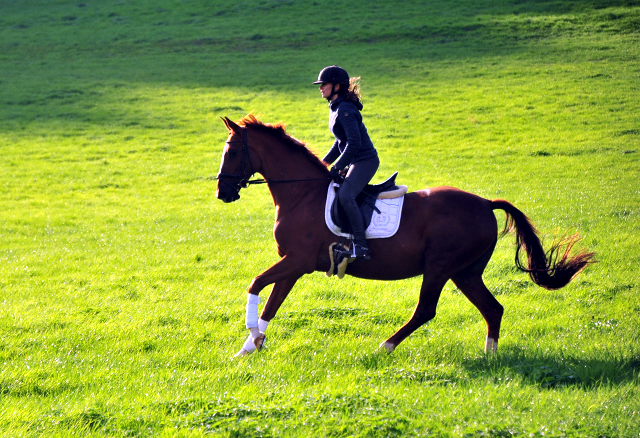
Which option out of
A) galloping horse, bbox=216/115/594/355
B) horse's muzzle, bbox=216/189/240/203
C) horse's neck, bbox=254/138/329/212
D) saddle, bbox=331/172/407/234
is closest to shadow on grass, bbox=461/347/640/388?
galloping horse, bbox=216/115/594/355

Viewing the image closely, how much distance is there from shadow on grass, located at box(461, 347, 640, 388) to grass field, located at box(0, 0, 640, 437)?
36 millimetres

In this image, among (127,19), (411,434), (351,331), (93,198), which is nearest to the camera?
(411,434)

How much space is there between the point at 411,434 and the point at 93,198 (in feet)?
63.5

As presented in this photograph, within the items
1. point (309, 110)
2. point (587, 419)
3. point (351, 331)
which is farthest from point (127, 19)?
point (587, 419)

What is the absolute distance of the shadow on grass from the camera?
251 inches

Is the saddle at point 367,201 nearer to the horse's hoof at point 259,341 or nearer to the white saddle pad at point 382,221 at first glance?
the white saddle pad at point 382,221

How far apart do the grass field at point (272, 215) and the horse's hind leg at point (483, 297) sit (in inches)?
8.8

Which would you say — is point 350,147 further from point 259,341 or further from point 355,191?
point 259,341

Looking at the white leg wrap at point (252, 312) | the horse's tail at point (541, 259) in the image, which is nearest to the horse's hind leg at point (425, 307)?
the horse's tail at point (541, 259)

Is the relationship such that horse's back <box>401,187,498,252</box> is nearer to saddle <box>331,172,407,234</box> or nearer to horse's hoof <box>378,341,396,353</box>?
saddle <box>331,172,407,234</box>

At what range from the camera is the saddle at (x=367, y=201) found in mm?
7672

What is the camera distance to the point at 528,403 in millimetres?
5672

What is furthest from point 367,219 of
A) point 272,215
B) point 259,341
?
point 272,215

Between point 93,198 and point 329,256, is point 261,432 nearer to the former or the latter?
point 329,256
